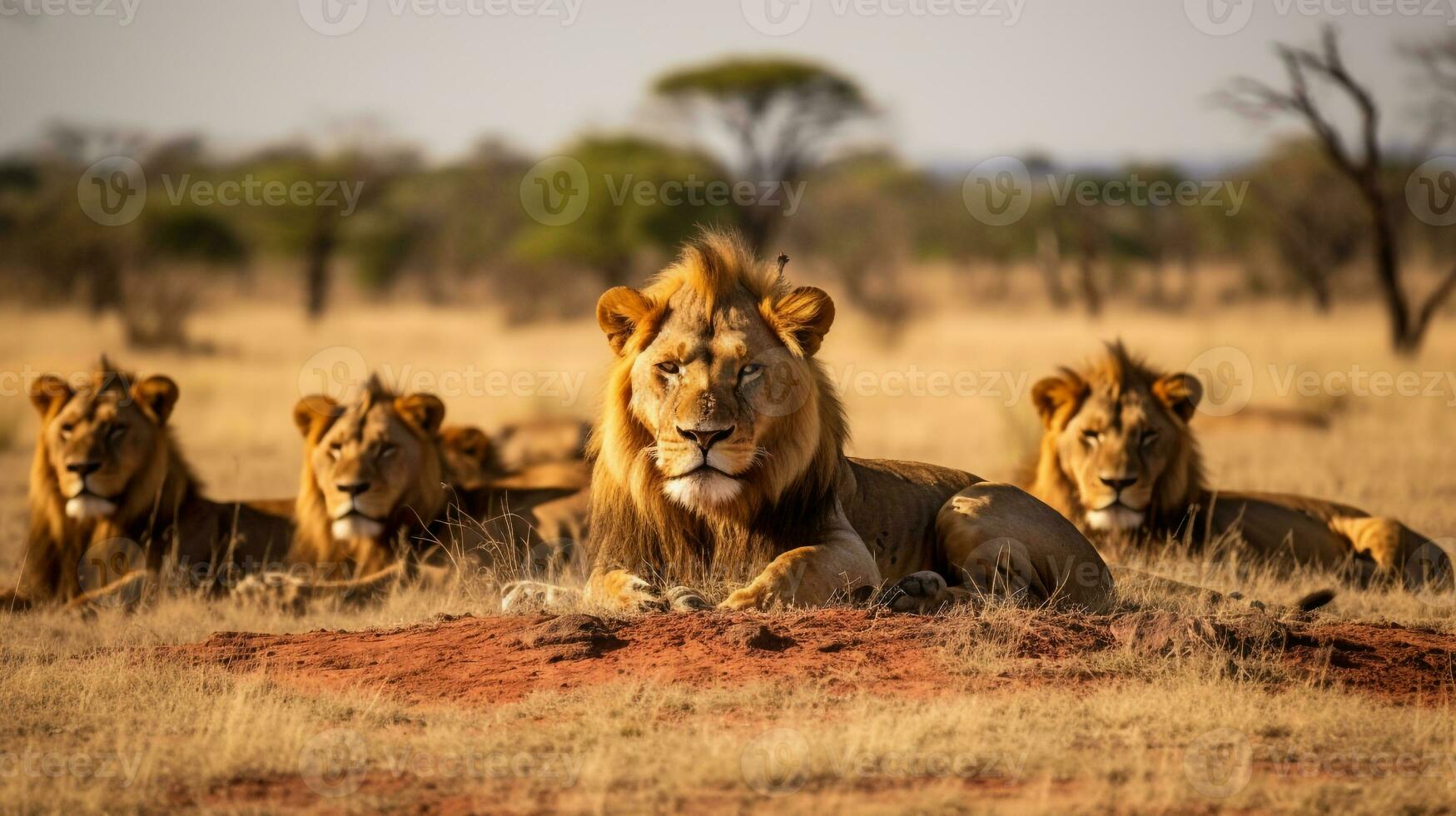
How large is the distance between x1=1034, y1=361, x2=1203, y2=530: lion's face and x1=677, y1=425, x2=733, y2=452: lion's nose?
123 inches

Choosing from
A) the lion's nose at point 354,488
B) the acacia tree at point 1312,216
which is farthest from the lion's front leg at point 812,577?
the acacia tree at point 1312,216

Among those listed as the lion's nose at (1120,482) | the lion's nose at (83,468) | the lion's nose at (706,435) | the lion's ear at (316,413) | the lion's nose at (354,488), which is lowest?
the lion's nose at (354,488)

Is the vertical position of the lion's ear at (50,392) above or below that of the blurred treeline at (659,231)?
below

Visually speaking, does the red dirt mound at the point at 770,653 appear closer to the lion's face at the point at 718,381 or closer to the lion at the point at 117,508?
the lion's face at the point at 718,381

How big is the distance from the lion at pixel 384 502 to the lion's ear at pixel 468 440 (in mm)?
377

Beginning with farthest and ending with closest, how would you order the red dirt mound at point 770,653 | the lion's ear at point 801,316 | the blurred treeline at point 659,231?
the blurred treeline at point 659,231 → the lion's ear at point 801,316 → the red dirt mound at point 770,653

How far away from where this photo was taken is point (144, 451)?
8.39 meters

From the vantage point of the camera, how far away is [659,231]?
1390 inches

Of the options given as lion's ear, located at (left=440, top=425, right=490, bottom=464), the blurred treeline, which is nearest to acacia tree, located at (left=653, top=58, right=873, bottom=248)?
the blurred treeline

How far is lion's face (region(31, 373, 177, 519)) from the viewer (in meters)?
8.12

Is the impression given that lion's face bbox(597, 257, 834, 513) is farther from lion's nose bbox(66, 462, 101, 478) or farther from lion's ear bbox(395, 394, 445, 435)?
lion's nose bbox(66, 462, 101, 478)

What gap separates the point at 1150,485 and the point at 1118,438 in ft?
1.09

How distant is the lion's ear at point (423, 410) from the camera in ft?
27.3

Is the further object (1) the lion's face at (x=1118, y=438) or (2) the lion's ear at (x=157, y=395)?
(2) the lion's ear at (x=157, y=395)
